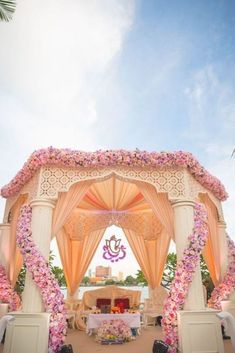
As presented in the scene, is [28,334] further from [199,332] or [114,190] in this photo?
[114,190]

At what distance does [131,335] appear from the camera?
18.9ft

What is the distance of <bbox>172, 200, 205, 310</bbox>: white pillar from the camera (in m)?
4.59

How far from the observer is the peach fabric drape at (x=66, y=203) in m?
5.13

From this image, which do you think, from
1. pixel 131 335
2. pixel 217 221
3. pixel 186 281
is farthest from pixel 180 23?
pixel 131 335

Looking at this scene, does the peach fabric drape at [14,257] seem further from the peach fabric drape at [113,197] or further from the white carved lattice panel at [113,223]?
the white carved lattice panel at [113,223]

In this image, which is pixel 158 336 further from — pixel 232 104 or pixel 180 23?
pixel 180 23

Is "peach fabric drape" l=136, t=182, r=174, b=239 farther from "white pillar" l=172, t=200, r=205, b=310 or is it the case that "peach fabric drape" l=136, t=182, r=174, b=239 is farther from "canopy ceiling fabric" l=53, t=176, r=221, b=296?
"canopy ceiling fabric" l=53, t=176, r=221, b=296

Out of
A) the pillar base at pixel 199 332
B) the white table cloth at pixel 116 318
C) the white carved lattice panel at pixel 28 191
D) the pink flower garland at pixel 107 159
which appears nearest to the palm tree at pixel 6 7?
the pink flower garland at pixel 107 159

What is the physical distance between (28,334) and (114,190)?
374 cm

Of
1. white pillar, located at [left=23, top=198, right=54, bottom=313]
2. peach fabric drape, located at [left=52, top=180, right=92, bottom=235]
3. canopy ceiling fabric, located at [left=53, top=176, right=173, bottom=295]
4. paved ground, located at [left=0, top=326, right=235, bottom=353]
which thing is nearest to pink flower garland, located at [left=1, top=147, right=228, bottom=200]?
peach fabric drape, located at [left=52, top=180, right=92, bottom=235]

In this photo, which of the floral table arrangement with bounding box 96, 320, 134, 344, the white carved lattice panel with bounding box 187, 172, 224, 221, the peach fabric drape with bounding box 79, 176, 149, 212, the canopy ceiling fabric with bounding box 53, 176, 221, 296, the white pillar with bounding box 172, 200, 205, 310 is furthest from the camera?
the canopy ceiling fabric with bounding box 53, 176, 221, 296

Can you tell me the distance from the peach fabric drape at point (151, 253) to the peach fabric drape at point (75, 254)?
1101mm

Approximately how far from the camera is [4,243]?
19.5 ft

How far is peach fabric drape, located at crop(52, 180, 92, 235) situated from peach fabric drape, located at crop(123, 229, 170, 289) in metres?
3.73
